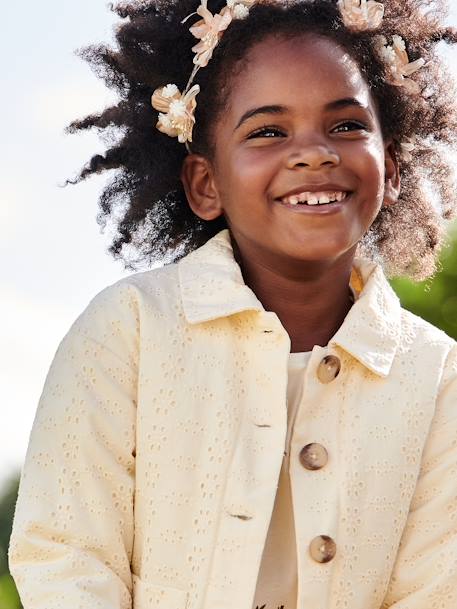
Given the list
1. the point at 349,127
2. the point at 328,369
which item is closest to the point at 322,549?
the point at 328,369

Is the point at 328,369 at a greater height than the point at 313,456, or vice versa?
the point at 328,369

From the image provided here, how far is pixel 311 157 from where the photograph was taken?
11.3ft

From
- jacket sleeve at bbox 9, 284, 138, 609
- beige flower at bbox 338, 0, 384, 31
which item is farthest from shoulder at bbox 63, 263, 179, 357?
beige flower at bbox 338, 0, 384, 31

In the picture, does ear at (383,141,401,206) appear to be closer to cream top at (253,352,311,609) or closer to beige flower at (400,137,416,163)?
beige flower at (400,137,416,163)

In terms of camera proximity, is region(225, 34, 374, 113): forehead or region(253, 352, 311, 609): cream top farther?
region(225, 34, 374, 113): forehead

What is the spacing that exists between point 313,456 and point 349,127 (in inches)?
32.2

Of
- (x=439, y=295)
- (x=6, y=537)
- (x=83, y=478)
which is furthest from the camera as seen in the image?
(x=6, y=537)

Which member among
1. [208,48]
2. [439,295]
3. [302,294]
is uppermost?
[208,48]

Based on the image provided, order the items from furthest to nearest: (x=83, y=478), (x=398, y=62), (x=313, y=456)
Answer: (x=398, y=62) → (x=313, y=456) → (x=83, y=478)

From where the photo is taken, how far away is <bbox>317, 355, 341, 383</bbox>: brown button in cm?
342

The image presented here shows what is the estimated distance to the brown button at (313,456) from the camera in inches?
132

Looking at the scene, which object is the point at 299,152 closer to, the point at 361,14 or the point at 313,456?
the point at 361,14

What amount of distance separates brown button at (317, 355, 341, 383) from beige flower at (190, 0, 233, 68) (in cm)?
84

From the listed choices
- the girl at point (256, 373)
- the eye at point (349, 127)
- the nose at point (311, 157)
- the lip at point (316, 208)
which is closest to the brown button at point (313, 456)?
the girl at point (256, 373)
